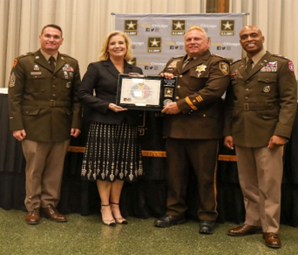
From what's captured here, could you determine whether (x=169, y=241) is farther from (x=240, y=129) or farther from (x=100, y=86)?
(x=100, y=86)

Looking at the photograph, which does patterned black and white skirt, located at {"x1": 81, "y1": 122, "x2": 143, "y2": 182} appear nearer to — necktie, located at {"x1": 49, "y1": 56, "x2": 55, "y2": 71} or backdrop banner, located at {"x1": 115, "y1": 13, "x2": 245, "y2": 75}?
necktie, located at {"x1": 49, "y1": 56, "x2": 55, "y2": 71}

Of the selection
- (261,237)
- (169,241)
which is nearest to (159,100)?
(169,241)

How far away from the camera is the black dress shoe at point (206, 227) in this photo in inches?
100

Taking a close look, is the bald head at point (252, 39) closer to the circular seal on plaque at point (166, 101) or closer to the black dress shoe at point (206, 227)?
the circular seal on plaque at point (166, 101)

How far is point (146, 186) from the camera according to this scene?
2.98 metres

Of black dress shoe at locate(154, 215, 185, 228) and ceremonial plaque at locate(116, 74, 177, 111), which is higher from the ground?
ceremonial plaque at locate(116, 74, 177, 111)

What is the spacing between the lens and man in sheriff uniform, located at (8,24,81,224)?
268 cm

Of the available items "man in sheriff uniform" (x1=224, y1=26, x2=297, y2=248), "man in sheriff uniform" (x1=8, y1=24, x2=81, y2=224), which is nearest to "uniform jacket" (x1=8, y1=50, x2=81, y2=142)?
"man in sheriff uniform" (x1=8, y1=24, x2=81, y2=224)

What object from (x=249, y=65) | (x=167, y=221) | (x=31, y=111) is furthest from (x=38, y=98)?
(x=249, y=65)

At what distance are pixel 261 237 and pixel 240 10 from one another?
280cm

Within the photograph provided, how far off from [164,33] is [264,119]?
6.29ft

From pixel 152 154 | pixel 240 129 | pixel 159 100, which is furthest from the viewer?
pixel 152 154

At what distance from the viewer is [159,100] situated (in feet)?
8.58

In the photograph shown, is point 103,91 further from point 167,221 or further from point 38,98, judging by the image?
point 167,221
